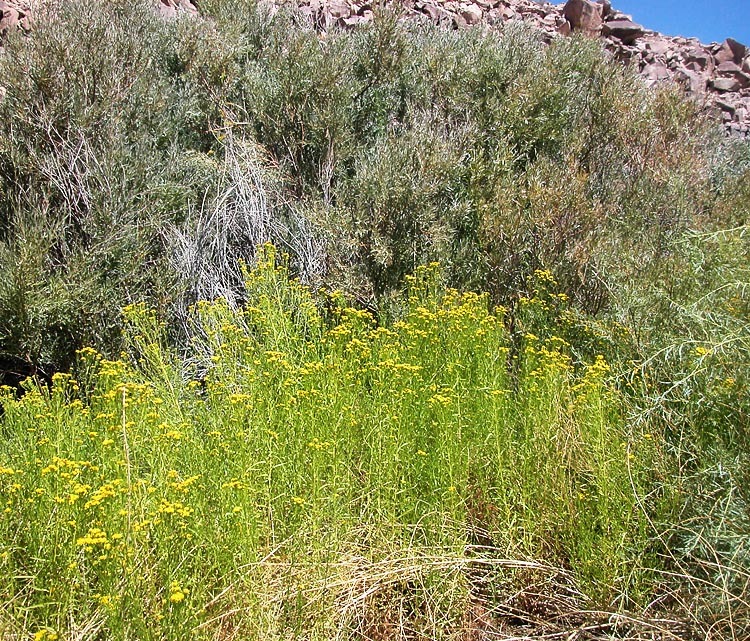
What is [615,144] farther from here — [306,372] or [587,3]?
[587,3]

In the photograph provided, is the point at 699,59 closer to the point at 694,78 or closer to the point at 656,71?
the point at 694,78

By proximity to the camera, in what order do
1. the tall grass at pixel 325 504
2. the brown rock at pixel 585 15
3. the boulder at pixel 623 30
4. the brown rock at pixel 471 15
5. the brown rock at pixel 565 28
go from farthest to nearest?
the boulder at pixel 623 30, the brown rock at pixel 585 15, the brown rock at pixel 565 28, the brown rock at pixel 471 15, the tall grass at pixel 325 504

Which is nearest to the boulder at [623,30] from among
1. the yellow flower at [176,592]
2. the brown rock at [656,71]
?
the brown rock at [656,71]

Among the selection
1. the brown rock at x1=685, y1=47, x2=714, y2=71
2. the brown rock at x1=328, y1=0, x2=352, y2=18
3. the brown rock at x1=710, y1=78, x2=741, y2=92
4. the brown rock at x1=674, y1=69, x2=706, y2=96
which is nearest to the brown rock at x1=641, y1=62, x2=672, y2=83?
the brown rock at x1=674, y1=69, x2=706, y2=96

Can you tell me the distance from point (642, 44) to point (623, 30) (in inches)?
21.0

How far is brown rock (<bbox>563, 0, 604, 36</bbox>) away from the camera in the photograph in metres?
14.7

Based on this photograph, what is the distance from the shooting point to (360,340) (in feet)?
15.9

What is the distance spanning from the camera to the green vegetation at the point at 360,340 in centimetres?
314

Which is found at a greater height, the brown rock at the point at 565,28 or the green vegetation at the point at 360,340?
the brown rock at the point at 565,28

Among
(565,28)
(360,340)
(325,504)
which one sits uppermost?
(565,28)

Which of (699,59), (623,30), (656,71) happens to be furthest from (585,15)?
(699,59)

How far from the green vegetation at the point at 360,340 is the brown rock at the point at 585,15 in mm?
5782

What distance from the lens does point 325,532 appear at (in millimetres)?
3455

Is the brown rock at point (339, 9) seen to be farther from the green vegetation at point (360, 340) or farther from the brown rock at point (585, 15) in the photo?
the brown rock at point (585, 15)
